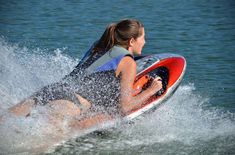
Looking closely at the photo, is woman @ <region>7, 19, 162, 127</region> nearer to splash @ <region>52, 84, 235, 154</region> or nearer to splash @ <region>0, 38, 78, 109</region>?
splash @ <region>52, 84, 235, 154</region>

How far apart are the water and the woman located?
31cm

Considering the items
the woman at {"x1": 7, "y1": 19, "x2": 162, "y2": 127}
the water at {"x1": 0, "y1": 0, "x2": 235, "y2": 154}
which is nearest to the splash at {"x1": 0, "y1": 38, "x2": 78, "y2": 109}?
the water at {"x1": 0, "y1": 0, "x2": 235, "y2": 154}

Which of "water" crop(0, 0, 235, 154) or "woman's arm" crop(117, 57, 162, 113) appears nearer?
"woman's arm" crop(117, 57, 162, 113)

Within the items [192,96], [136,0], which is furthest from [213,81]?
[136,0]

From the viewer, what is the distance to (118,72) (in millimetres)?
6520

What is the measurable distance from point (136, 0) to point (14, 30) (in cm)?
414

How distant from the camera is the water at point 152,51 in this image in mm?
6957

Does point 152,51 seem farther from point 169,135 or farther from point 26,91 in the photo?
point 169,135

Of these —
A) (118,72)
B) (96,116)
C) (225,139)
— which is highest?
(118,72)

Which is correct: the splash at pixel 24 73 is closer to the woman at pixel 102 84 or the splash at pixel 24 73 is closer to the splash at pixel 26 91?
the splash at pixel 26 91

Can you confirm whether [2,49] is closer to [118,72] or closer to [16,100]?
[16,100]

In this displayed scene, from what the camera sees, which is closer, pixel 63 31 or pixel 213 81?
pixel 213 81

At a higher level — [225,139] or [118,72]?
[118,72]

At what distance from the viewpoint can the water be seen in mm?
6957
